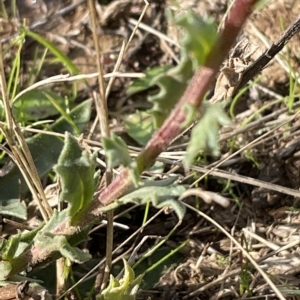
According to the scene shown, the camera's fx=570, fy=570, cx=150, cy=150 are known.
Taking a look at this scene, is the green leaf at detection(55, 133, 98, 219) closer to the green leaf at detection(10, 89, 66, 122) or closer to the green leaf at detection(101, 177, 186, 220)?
the green leaf at detection(101, 177, 186, 220)

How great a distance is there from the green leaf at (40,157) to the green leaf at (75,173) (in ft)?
1.74

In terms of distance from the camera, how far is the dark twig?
149 cm

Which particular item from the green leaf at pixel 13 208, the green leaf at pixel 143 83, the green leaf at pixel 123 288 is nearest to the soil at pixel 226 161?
the green leaf at pixel 143 83

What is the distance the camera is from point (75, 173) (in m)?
1.24

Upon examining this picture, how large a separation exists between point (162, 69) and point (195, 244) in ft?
2.71

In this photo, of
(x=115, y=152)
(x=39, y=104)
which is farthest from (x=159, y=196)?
(x=39, y=104)

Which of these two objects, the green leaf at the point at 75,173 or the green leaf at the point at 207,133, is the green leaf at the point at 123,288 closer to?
the green leaf at the point at 75,173

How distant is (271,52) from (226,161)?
56 centimetres

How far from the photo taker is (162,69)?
2.38m

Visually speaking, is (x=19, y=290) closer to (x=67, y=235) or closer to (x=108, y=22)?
(x=67, y=235)

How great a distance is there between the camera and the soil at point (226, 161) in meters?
1.74

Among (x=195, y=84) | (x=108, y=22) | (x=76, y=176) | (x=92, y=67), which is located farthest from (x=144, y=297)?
(x=108, y=22)

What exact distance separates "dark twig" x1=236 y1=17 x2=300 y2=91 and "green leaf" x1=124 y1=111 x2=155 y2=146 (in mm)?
628

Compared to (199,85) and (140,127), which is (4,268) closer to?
(199,85)
